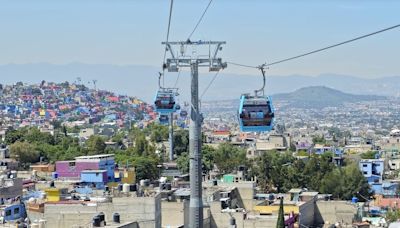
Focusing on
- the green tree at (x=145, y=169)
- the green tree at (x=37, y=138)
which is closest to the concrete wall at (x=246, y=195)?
the green tree at (x=145, y=169)

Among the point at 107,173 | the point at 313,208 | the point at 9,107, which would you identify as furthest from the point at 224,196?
the point at 9,107

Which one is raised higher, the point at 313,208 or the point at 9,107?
the point at 9,107

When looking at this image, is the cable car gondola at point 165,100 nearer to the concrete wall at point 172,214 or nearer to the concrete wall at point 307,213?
the concrete wall at point 172,214

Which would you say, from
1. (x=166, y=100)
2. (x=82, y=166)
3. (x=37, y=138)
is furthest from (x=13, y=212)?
(x=37, y=138)

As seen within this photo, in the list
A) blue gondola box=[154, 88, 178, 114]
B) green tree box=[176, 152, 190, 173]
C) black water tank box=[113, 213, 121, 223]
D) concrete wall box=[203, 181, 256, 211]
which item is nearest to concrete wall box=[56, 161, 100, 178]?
green tree box=[176, 152, 190, 173]

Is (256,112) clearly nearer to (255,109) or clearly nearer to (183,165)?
(255,109)

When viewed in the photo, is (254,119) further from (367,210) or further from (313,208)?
(367,210)

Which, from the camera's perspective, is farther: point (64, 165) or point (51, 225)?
point (64, 165)
